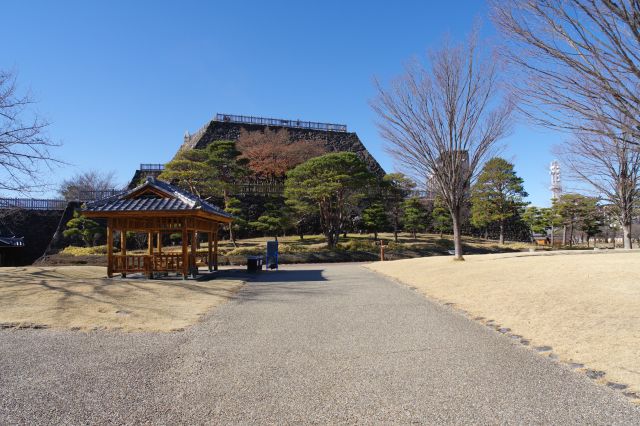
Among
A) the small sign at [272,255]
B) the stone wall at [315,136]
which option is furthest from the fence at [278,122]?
the small sign at [272,255]

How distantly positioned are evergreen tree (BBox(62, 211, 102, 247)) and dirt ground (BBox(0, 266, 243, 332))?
1918cm

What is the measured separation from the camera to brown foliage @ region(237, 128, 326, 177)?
48406mm

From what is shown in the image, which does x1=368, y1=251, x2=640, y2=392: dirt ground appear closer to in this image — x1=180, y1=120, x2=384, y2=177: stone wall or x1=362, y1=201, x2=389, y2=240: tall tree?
x1=362, y1=201, x2=389, y2=240: tall tree

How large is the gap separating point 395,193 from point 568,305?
32.4m

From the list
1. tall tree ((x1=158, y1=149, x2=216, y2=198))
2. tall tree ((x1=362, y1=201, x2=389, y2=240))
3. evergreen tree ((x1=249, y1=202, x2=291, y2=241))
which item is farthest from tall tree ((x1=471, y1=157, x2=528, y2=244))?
tall tree ((x1=158, y1=149, x2=216, y2=198))

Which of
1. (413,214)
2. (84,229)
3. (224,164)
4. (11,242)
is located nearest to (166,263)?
(84,229)

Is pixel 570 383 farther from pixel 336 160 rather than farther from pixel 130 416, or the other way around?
pixel 336 160

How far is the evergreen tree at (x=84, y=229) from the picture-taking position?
30328 mm

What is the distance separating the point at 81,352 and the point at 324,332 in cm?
319

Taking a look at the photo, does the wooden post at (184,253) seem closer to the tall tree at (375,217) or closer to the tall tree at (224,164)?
the tall tree at (224,164)

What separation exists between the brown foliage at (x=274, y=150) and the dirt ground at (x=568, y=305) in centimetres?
3775

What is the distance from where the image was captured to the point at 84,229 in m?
30.5

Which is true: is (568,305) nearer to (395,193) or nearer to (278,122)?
(395,193)

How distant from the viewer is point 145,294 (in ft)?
32.8
